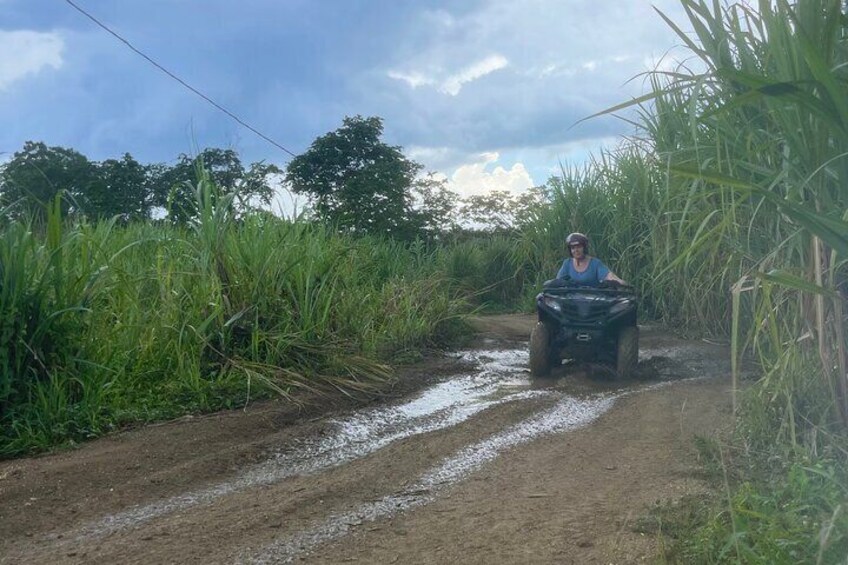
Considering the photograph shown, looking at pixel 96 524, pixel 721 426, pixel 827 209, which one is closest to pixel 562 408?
pixel 721 426

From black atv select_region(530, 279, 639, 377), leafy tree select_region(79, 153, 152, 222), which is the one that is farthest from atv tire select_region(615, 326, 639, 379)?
leafy tree select_region(79, 153, 152, 222)

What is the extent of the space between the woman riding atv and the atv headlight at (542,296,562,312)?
0.44 m

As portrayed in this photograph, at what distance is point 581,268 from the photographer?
8.97 metres

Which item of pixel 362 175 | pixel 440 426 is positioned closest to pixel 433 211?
pixel 362 175

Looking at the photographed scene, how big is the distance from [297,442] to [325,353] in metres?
1.84

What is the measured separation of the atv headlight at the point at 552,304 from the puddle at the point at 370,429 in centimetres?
72

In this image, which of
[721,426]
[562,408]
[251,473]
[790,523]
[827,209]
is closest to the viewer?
[790,523]

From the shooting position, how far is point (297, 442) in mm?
5656

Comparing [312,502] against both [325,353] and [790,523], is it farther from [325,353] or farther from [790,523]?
[325,353]

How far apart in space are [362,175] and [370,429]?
1597 cm

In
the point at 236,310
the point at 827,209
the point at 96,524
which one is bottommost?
the point at 96,524

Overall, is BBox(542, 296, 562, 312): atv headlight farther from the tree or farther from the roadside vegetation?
the tree

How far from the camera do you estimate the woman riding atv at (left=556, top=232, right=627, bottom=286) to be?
8.83 m

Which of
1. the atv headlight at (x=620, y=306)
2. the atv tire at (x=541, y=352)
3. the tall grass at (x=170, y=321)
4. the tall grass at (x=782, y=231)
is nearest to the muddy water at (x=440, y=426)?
the atv tire at (x=541, y=352)
